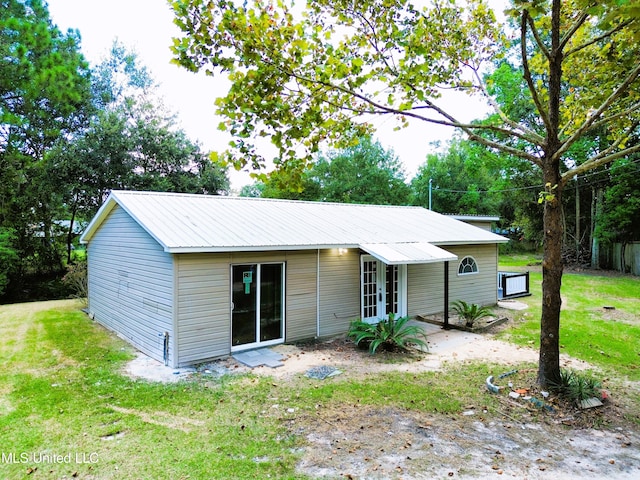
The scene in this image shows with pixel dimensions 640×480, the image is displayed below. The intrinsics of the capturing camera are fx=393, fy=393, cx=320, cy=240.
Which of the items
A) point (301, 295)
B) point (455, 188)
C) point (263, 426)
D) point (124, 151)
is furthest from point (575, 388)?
point (455, 188)

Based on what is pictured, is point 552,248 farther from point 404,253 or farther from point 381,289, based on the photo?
point 381,289

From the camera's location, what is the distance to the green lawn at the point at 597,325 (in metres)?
8.05

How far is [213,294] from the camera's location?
780 centimetres

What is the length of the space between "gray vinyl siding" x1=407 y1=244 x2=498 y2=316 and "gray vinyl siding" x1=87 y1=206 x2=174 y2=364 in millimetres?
6763

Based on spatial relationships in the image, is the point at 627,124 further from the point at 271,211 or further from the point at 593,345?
the point at 271,211

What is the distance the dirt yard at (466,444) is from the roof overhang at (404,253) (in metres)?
3.96

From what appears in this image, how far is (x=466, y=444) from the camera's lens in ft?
14.9

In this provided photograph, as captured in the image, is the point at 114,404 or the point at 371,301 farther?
the point at 371,301

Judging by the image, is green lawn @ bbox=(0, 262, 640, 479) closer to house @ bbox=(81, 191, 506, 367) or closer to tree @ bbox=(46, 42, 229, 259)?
house @ bbox=(81, 191, 506, 367)

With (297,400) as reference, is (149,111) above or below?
above

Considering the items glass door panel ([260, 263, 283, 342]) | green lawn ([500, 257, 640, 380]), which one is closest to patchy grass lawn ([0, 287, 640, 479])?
green lawn ([500, 257, 640, 380])

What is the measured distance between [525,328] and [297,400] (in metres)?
7.61

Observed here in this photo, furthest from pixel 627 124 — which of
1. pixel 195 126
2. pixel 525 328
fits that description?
pixel 195 126

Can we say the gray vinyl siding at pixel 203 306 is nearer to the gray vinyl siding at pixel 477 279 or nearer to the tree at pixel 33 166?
the gray vinyl siding at pixel 477 279
